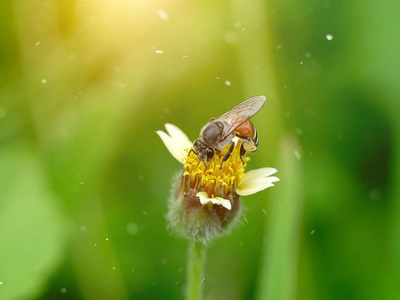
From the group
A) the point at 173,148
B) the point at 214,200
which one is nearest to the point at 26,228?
the point at 173,148

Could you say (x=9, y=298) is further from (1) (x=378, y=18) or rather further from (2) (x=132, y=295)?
(1) (x=378, y=18)

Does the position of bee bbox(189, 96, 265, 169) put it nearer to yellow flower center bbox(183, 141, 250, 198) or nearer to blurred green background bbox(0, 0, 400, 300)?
yellow flower center bbox(183, 141, 250, 198)

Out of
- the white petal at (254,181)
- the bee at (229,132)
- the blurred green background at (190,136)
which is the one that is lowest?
the blurred green background at (190,136)

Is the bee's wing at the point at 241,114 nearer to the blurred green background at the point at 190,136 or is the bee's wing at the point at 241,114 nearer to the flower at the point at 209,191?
the flower at the point at 209,191

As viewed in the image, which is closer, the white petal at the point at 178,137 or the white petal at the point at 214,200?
the white petal at the point at 214,200

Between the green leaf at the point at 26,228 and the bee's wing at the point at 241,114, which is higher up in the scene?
the bee's wing at the point at 241,114

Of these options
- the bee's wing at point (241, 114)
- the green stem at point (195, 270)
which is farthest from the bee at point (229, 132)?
the green stem at point (195, 270)
